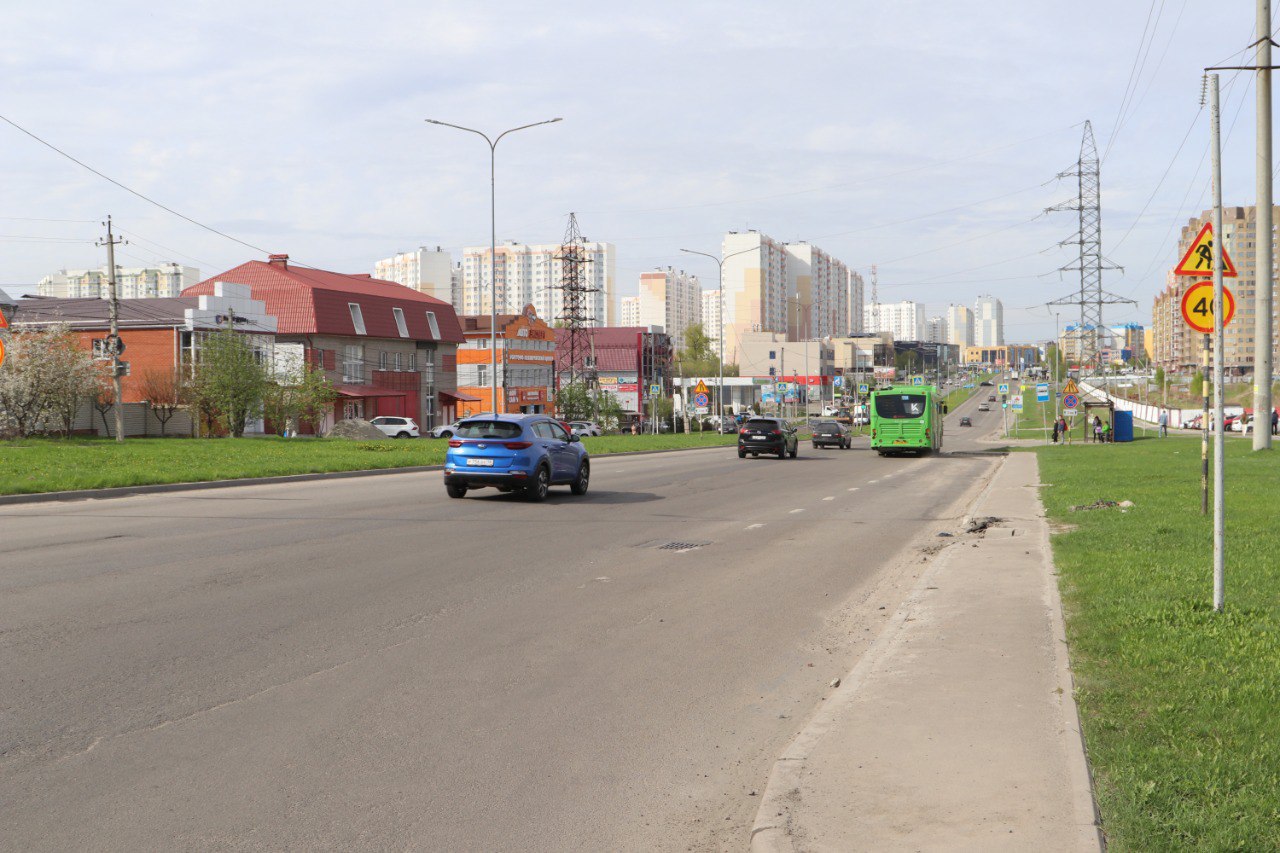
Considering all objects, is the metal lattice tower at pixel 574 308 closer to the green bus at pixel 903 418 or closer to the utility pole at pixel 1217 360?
the green bus at pixel 903 418

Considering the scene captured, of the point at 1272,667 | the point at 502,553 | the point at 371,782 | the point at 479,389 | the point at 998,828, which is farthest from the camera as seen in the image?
the point at 479,389

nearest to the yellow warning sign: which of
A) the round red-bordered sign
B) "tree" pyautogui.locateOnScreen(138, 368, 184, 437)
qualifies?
the round red-bordered sign

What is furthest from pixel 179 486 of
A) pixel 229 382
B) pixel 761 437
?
pixel 229 382

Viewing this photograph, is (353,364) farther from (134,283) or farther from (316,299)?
(134,283)

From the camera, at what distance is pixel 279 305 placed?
211 ft

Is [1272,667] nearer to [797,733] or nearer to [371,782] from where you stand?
[797,733]

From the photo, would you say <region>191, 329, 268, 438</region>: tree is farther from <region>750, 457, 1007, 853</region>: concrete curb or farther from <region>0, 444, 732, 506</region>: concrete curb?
<region>750, 457, 1007, 853</region>: concrete curb

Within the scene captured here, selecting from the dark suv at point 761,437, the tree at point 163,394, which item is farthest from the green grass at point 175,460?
the tree at point 163,394

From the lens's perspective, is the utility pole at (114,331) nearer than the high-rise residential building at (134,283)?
Yes

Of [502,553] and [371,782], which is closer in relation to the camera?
[371,782]

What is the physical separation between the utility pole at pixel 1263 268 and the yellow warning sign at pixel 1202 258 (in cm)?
2690

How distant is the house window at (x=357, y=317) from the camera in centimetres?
6688

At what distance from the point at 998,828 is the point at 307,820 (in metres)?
2.76

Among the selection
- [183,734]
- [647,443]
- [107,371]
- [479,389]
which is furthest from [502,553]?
[479,389]
